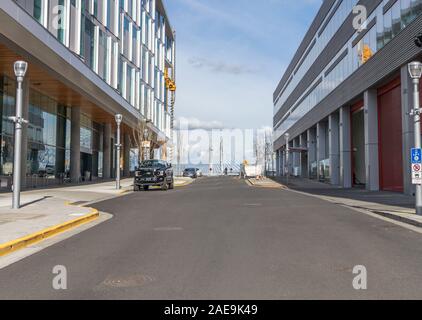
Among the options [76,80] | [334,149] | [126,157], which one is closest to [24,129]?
[76,80]

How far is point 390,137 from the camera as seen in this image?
95.0 ft

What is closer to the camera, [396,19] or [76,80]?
[396,19]

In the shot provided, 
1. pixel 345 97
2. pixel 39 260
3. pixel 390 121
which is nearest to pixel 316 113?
Answer: pixel 345 97

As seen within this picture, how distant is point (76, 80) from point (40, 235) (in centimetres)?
2025

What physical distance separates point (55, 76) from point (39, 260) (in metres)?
20.3

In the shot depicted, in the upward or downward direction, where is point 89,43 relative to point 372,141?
upward

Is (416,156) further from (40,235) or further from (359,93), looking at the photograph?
(359,93)

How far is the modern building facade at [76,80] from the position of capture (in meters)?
23.4

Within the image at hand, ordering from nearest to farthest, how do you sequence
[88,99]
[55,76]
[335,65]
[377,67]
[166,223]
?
[166,223] < [55,76] < [377,67] < [88,99] < [335,65]

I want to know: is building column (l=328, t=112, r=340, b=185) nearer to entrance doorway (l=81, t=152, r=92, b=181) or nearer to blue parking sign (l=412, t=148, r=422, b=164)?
entrance doorway (l=81, t=152, r=92, b=181)

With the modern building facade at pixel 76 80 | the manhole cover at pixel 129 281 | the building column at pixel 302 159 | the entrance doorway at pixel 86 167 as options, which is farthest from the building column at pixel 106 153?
the manhole cover at pixel 129 281

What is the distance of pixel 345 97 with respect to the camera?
35719mm
